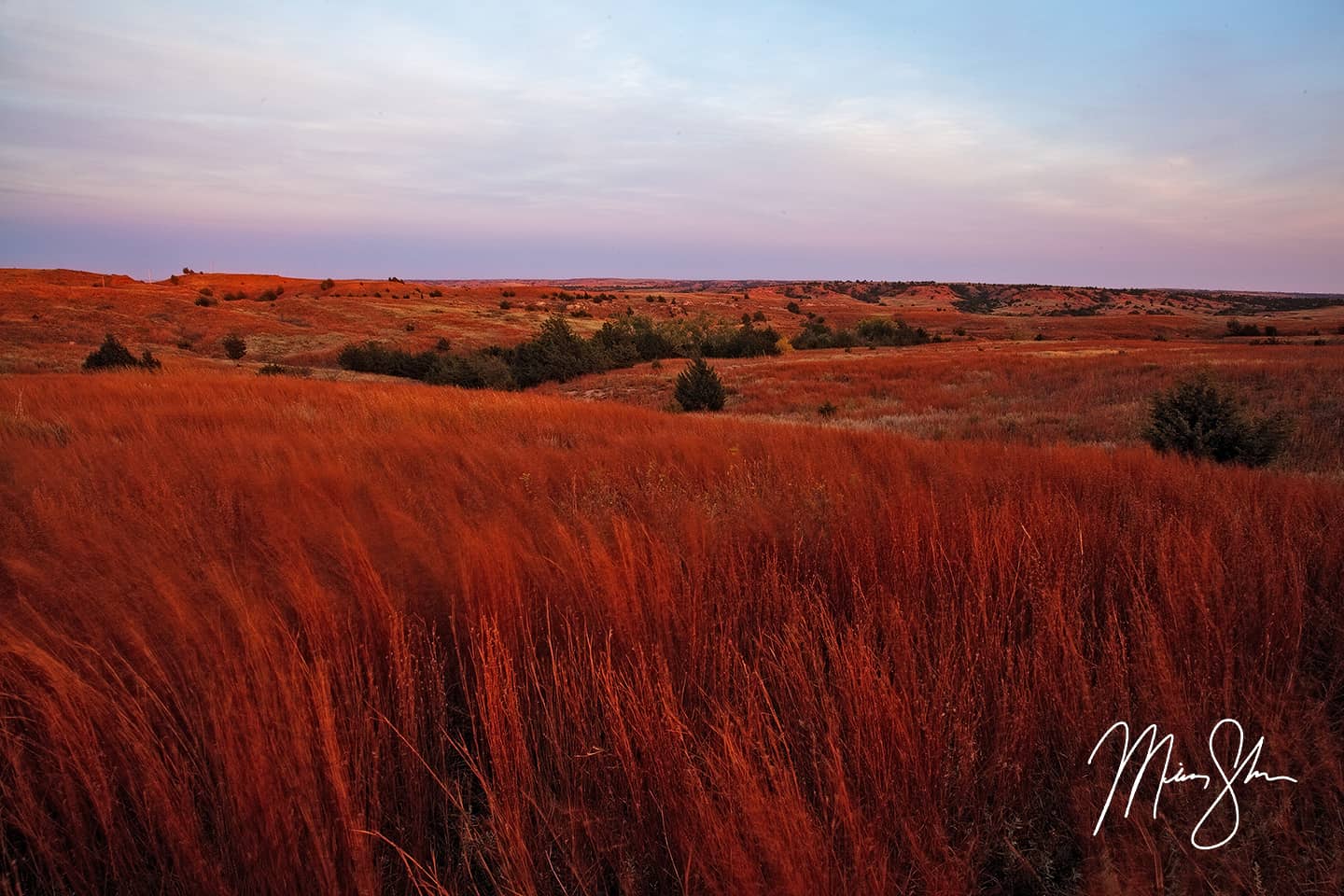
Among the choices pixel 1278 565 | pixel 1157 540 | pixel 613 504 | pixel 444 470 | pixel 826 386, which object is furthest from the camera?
pixel 826 386

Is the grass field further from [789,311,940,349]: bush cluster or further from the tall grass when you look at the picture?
[789,311,940,349]: bush cluster

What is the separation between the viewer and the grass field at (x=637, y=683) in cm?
135

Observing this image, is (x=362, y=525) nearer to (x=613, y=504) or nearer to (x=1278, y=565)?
(x=613, y=504)

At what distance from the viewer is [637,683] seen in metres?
1.87

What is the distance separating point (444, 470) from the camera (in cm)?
474

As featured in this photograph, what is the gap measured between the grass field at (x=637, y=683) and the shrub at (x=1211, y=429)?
5021mm

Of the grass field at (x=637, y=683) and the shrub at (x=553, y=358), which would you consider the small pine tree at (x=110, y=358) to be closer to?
the shrub at (x=553, y=358)

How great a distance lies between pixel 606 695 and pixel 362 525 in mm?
1947

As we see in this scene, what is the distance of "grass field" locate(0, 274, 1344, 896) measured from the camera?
1352mm

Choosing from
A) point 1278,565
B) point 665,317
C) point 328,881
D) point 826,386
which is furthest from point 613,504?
point 665,317
